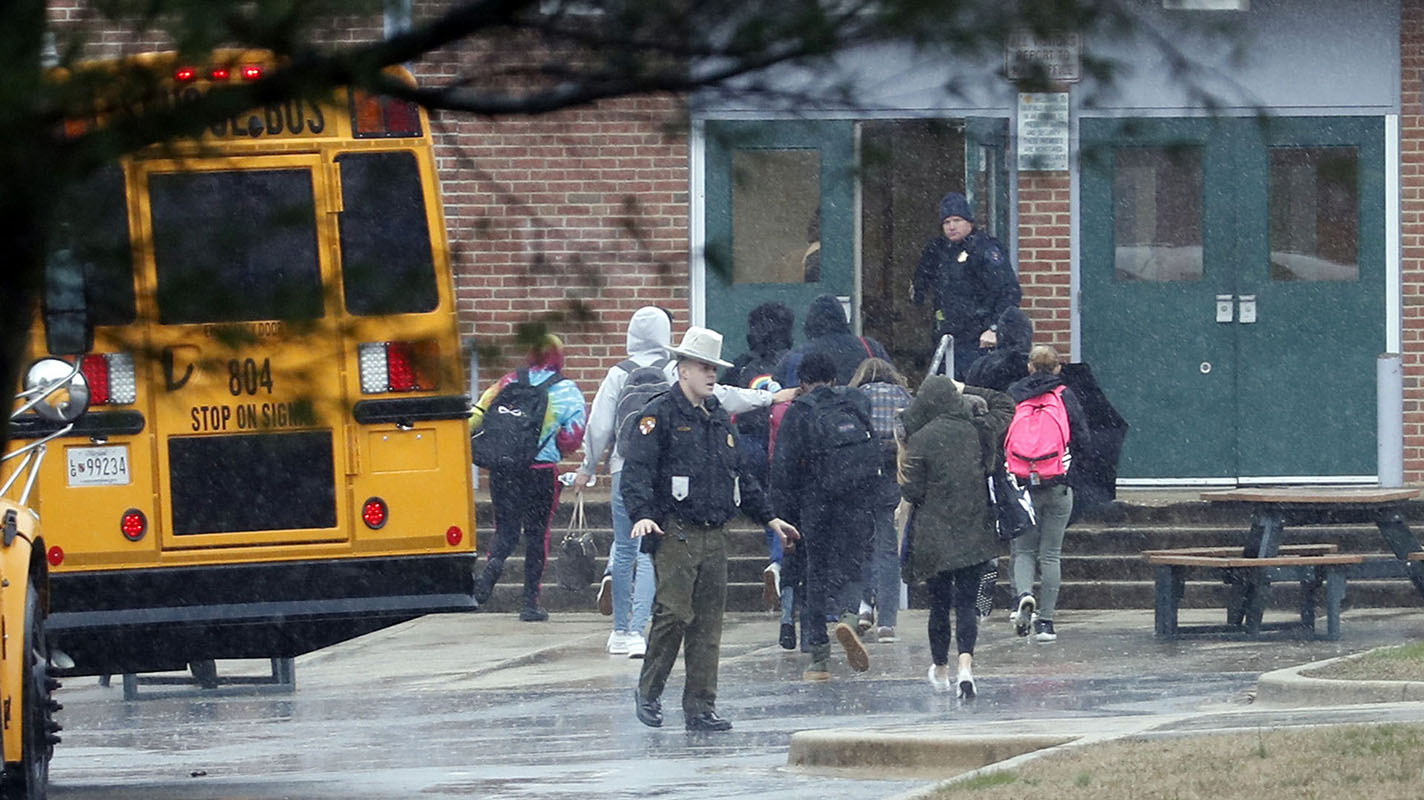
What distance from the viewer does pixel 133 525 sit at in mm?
10508

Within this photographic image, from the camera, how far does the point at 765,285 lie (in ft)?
61.0

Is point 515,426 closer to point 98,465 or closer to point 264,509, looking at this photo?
point 264,509

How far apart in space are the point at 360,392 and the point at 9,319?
6.65 m

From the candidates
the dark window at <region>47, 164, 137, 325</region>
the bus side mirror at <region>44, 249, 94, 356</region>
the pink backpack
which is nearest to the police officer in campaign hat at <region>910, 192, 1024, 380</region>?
the pink backpack

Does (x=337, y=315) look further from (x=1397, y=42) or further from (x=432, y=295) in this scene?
(x=1397, y=42)

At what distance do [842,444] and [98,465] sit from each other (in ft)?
14.8

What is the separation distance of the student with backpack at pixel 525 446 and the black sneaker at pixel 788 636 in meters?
2.10

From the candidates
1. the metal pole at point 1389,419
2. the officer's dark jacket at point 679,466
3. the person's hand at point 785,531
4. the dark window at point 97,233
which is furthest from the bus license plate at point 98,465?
the metal pole at point 1389,419

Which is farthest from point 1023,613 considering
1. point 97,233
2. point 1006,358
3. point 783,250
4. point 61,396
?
point 97,233

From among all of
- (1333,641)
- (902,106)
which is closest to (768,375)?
(1333,641)

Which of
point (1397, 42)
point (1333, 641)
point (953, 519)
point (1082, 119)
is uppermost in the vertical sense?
point (1397, 42)

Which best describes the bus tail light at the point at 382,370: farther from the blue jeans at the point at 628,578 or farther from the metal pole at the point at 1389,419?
the metal pole at the point at 1389,419

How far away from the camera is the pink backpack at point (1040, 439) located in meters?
14.8

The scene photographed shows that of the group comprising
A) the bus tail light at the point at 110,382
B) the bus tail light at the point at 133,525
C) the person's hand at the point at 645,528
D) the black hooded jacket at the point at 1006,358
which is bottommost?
the person's hand at the point at 645,528
